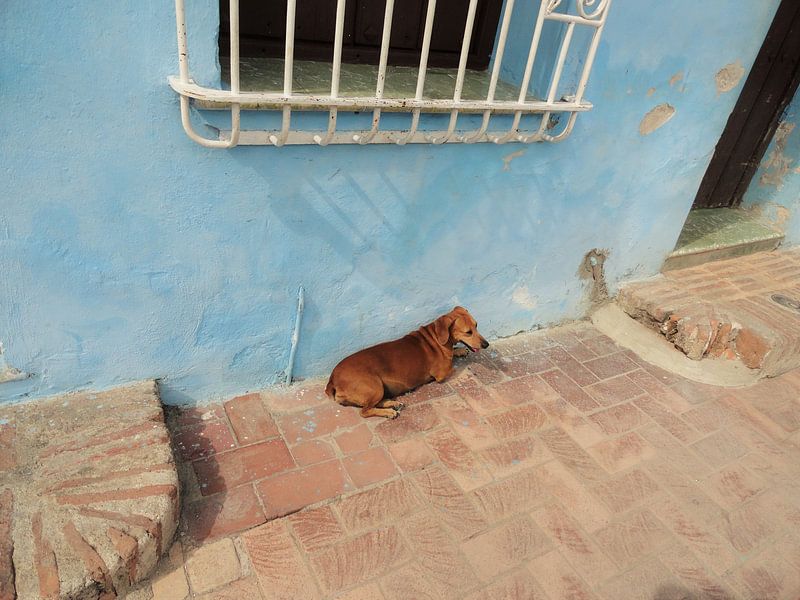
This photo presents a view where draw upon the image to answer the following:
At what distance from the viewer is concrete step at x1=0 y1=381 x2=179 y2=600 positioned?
2.03 metres

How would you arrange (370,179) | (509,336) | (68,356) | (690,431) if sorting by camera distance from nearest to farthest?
(68,356) < (370,179) < (690,431) < (509,336)

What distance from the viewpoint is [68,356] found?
2672 millimetres

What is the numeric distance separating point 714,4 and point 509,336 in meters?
2.60

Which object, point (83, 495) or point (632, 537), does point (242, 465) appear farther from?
point (632, 537)

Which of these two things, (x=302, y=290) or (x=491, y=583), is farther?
(x=302, y=290)

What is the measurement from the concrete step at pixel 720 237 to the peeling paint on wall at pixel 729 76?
4.63 ft

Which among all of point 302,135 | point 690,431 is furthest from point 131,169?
point 690,431

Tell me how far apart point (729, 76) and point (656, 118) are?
0.71m

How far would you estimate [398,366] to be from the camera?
3.25 meters

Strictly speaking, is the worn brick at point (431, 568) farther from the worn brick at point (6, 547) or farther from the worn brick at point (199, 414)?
the worn brick at point (6, 547)

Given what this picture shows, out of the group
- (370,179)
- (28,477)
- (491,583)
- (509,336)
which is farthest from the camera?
(509,336)

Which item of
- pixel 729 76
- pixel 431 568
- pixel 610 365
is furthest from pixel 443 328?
pixel 729 76

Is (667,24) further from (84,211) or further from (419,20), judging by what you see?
(84,211)

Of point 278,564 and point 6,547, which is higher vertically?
point 6,547
